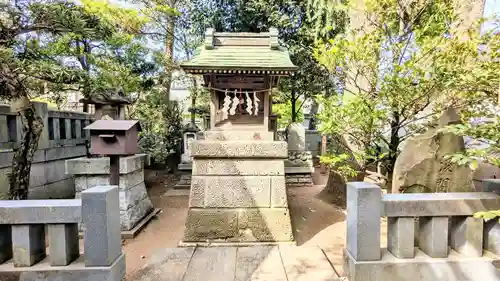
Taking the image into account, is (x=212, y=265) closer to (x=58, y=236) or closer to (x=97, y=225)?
(x=97, y=225)

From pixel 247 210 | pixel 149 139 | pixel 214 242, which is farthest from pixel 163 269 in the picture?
pixel 149 139

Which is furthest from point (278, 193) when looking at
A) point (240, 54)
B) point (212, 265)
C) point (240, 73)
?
point (240, 54)

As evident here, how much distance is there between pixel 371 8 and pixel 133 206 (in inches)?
259

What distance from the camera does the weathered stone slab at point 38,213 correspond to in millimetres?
2893

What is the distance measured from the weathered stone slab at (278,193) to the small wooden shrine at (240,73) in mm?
1246

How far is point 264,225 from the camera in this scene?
16.8 ft

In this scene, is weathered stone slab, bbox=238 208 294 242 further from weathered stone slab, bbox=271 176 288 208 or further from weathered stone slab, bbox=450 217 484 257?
weathered stone slab, bbox=450 217 484 257

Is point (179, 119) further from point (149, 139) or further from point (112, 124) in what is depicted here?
point (112, 124)

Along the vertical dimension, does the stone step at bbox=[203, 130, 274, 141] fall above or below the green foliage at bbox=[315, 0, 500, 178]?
below

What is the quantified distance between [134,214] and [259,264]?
11.4 ft

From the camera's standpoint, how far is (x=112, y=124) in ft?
14.7

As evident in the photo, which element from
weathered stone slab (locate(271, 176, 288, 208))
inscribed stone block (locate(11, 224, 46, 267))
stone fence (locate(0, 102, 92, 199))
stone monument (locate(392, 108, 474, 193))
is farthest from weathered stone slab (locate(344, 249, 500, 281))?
stone fence (locate(0, 102, 92, 199))

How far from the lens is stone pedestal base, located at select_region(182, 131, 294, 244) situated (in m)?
5.10

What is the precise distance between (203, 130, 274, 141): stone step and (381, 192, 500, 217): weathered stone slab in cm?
303
